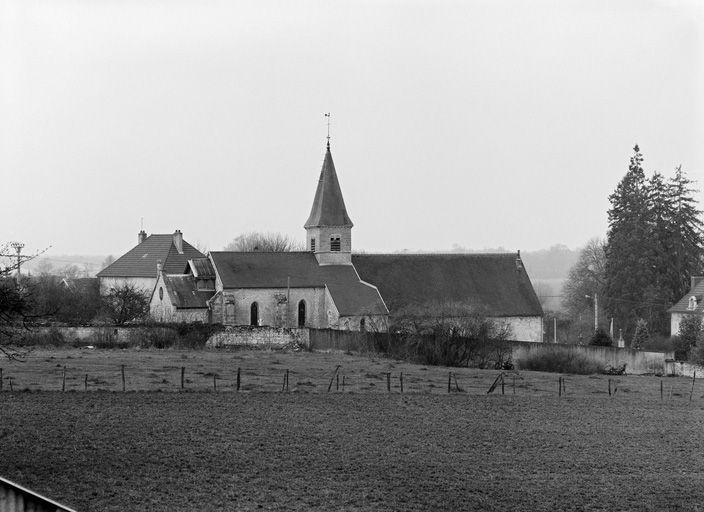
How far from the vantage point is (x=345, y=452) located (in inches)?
995

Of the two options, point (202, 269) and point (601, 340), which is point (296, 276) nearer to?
point (202, 269)

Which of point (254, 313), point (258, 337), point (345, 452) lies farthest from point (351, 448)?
point (254, 313)

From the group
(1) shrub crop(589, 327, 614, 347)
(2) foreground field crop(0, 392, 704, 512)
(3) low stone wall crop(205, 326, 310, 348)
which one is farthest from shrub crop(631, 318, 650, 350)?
(2) foreground field crop(0, 392, 704, 512)

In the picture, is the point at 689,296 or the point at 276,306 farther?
the point at 689,296

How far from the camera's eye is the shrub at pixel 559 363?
5288 cm

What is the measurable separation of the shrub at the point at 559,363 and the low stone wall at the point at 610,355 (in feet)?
0.61

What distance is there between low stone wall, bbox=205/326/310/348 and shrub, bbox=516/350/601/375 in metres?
11.9

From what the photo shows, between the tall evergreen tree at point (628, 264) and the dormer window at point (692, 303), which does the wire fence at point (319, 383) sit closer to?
the dormer window at point (692, 303)

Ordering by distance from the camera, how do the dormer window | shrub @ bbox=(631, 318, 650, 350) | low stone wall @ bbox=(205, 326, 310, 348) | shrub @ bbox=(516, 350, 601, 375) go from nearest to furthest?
shrub @ bbox=(516, 350, 601, 375)
low stone wall @ bbox=(205, 326, 310, 348)
shrub @ bbox=(631, 318, 650, 350)
the dormer window

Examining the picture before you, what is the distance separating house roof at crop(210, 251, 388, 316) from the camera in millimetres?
64250

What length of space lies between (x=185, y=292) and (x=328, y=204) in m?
11.5

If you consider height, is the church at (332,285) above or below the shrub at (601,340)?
above

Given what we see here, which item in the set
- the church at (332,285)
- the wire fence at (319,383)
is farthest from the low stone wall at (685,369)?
the church at (332,285)

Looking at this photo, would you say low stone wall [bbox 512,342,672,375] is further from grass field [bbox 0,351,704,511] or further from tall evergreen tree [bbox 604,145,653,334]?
tall evergreen tree [bbox 604,145,653,334]
